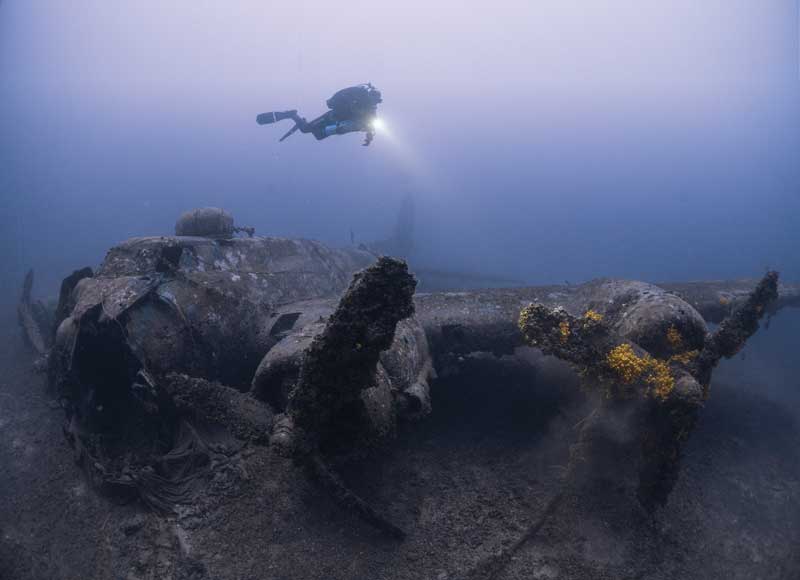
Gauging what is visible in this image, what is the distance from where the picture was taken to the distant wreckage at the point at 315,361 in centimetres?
519

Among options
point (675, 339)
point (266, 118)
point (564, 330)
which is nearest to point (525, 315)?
point (564, 330)

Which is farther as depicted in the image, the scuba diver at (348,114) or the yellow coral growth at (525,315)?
the scuba diver at (348,114)

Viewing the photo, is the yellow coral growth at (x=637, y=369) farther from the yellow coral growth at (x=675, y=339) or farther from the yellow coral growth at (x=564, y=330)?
the yellow coral growth at (x=675, y=339)

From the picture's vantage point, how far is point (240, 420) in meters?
5.45

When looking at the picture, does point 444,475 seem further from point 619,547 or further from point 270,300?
point 270,300

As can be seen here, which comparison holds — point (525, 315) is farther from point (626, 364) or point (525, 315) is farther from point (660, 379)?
point (660, 379)

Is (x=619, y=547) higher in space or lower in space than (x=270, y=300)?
lower

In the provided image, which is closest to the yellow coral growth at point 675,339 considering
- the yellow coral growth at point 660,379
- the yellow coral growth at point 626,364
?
the yellow coral growth at point 660,379

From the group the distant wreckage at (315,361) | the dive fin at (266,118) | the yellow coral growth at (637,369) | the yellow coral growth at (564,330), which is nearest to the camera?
the distant wreckage at (315,361)

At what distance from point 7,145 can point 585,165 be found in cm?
22148

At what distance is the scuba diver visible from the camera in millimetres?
15539

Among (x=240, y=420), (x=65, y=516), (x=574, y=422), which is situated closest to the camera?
(x=240, y=420)

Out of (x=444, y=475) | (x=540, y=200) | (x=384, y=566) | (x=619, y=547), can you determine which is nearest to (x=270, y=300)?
(x=444, y=475)

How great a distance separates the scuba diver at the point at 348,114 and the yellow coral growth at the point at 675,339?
12536mm
